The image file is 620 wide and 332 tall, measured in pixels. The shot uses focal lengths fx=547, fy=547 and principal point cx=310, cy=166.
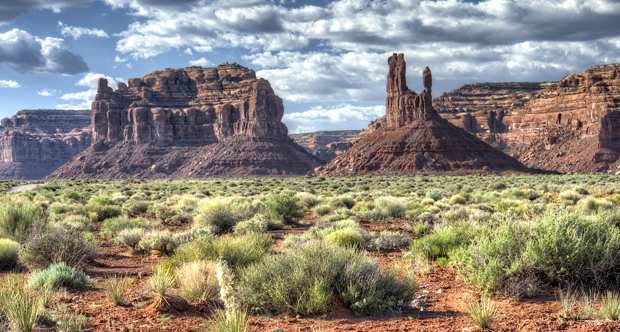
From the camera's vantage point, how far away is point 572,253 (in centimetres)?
703

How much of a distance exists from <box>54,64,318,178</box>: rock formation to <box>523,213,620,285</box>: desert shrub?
114 metres

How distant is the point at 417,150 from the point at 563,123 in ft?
172

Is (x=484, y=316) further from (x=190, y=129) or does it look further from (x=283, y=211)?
(x=190, y=129)

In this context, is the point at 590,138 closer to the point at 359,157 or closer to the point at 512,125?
the point at 512,125

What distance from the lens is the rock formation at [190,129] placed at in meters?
132

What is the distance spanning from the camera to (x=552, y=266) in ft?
23.6

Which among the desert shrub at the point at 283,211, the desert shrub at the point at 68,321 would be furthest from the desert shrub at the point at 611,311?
the desert shrub at the point at 283,211

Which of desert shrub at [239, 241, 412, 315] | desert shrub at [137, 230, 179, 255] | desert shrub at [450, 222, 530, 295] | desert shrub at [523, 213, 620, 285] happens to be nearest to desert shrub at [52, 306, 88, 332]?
desert shrub at [239, 241, 412, 315]

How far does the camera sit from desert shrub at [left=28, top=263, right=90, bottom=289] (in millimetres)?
7781

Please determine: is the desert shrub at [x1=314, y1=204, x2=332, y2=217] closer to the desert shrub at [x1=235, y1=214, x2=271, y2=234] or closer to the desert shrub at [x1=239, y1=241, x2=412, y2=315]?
the desert shrub at [x1=235, y1=214, x2=271, y2=234]

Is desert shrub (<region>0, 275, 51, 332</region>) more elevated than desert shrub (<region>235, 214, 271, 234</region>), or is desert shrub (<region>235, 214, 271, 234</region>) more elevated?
desert shrub (<region>0, 275, 51, 332</region>)

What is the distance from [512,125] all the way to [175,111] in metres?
94.7

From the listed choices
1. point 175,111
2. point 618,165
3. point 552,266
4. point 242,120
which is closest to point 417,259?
point 552,266

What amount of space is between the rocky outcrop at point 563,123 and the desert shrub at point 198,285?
102 meters
